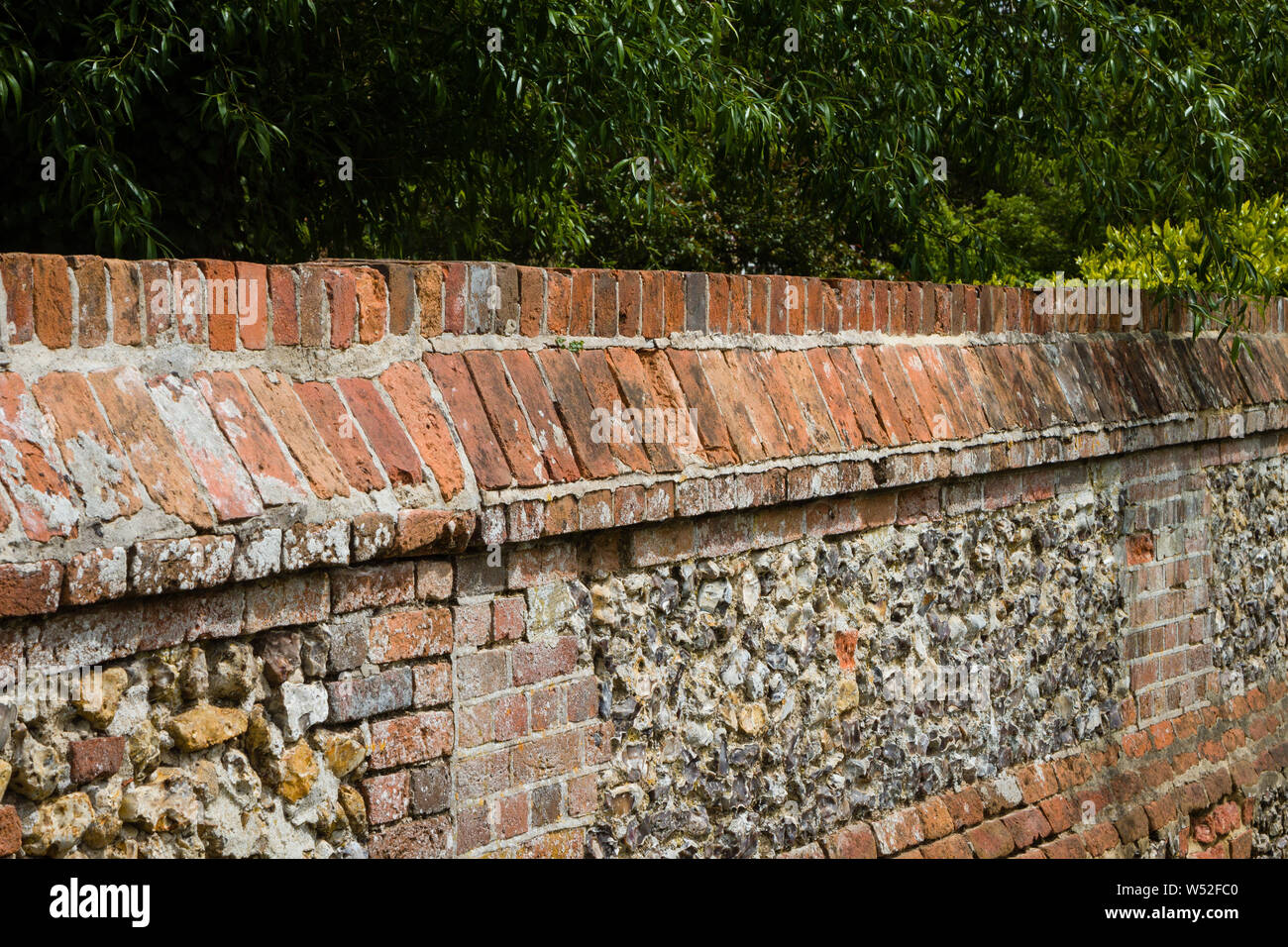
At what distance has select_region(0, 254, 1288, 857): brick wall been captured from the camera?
6.19 feet

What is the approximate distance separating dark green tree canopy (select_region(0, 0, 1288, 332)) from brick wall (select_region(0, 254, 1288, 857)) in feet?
5.83

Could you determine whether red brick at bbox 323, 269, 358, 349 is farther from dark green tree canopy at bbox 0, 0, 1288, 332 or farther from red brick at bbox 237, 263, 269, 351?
dark green tree canopy at bbox 0, 0, 1288, 332

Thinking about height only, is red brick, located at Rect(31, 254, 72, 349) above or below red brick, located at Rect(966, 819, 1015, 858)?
above

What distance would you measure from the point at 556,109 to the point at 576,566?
9.34 ft

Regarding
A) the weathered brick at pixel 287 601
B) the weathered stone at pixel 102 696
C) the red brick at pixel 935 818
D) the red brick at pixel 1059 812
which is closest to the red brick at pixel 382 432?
the weathered brick at pixel 287 601

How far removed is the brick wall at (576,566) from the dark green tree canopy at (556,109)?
5.83 ft

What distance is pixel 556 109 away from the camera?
4.97 metres

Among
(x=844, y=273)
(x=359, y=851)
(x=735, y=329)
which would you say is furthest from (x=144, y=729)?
(x=844, y=273)

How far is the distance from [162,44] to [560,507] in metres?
2.92

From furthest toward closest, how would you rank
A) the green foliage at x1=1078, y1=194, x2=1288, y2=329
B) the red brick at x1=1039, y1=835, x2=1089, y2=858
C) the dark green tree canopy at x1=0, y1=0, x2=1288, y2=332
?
the green foliage at x1=1078, y1=194, x2=1288, y2=329 < the dark green tree canopy at x1=0, y1=0, x2=1288, y2=332 < the red brick at x1=1039, y1=835, x2=1089, y2=858

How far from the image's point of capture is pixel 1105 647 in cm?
417

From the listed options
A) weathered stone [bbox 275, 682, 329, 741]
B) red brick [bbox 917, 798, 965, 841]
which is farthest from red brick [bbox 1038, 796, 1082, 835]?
weathered stone [bbox 275, 682, 329, 741]

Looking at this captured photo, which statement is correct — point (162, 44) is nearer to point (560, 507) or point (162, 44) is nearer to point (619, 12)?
point (619, 12)

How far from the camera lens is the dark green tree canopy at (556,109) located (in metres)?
4.82
